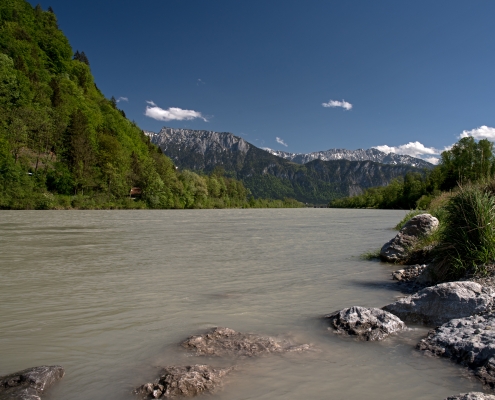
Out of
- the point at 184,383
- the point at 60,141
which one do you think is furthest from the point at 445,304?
the point at 60,141

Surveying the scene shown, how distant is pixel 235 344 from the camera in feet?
14.9

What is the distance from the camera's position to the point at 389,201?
129500mm

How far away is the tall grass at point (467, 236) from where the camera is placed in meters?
7.38

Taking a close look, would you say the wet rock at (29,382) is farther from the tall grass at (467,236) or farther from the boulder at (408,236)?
the boulder at (408,236)

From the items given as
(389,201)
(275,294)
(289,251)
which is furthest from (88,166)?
(389,201)

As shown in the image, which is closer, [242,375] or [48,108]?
[242,375]

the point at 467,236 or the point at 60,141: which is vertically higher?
the point at 60,141

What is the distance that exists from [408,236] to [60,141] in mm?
88054

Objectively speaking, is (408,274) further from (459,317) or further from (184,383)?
(184,383)

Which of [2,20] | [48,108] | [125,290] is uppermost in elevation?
[2,20]

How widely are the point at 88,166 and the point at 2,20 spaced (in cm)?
6007

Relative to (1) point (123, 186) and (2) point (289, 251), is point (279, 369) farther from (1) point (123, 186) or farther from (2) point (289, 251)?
(1) point (123, 186)

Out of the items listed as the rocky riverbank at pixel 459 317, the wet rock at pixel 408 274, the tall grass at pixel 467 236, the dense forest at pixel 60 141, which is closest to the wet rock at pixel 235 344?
the rocky riverbank at pixel 459 317

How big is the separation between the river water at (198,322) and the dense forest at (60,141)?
194 ft
